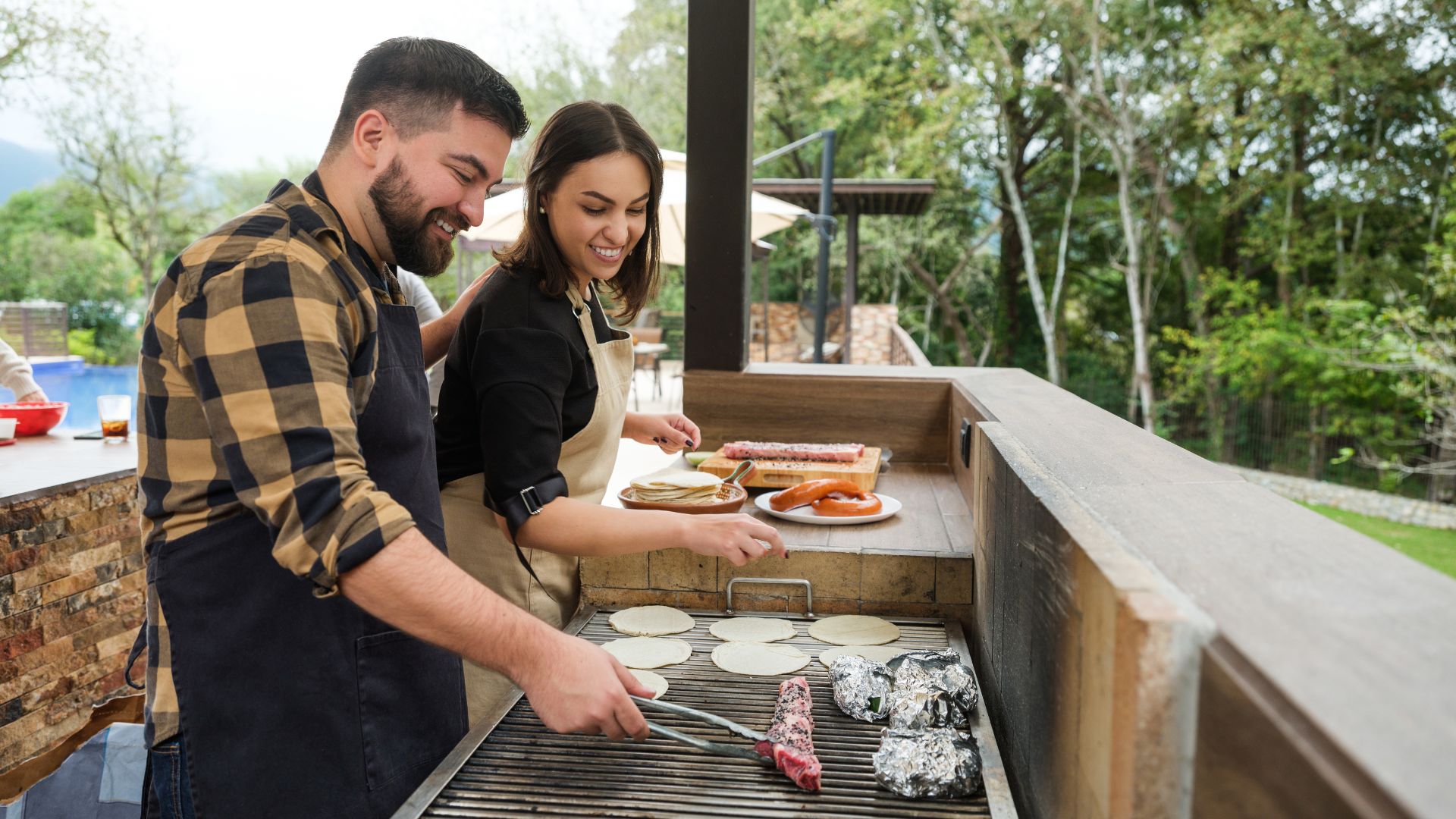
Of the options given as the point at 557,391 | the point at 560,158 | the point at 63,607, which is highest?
the point at 560,158

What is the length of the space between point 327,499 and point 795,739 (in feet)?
2.40

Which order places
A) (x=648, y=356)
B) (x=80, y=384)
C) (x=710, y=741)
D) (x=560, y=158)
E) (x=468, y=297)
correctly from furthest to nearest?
(x=80, y=384), (x=648, y=356), (x=468, y=297), (x=560, y=158), (x=710, y=741)

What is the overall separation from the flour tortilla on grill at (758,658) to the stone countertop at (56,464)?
2.63m

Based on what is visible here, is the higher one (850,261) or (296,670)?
(850,261)

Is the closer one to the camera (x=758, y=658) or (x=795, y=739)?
(x=795, y=739)

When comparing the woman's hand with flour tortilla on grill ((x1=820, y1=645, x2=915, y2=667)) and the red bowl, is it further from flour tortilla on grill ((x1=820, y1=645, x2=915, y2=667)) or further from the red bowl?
the red bowl

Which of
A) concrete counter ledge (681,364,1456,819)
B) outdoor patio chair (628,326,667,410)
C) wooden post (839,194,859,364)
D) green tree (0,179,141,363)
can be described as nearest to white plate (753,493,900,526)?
concrete counter ledge (681,364,1456,819)

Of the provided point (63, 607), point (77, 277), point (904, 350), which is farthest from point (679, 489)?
point (77, 277)

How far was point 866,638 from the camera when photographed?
5.92 ft

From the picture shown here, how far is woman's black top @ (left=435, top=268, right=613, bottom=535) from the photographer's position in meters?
1.57

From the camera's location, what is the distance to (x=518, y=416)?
156 cm

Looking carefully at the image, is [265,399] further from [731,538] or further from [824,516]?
[824,516]

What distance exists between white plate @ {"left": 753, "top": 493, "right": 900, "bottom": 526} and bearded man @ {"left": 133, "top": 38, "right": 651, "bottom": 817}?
3.18 ft

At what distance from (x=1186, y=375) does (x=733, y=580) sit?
17443 millimetres
